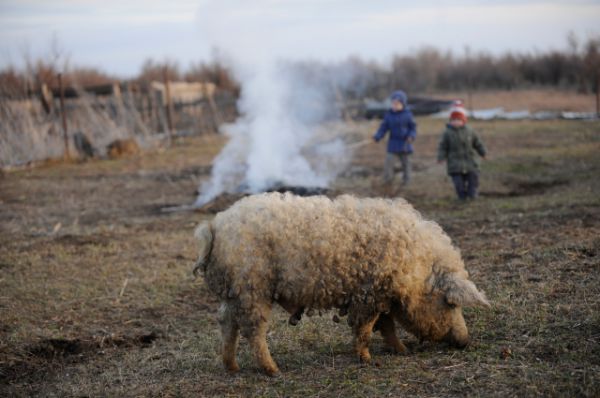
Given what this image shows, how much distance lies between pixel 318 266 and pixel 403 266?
29.5 inches

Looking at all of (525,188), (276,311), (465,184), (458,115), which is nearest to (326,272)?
(276,311)

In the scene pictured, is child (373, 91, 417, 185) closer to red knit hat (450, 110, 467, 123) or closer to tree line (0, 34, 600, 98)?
red knit hat (450, 110, 467, 123)

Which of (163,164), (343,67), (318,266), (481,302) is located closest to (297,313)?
(318,266)

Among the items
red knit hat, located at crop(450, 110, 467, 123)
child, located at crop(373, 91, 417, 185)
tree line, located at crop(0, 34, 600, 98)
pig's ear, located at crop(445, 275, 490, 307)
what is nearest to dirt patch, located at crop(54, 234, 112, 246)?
child, located at crop(373, 91, 417, 185)

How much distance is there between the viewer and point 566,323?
5918 millimetres

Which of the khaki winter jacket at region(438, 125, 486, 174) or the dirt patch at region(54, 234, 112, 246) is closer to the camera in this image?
the dirt patch at region(54, 234, 112, 246)

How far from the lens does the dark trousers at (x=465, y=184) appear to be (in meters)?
13.2

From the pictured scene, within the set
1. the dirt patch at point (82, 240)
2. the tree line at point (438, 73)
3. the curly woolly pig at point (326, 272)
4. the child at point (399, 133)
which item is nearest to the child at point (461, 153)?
the child at point (399, 133)

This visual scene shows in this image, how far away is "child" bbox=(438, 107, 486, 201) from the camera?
43.1ft

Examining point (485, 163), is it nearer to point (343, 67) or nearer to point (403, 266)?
point (403, 266)

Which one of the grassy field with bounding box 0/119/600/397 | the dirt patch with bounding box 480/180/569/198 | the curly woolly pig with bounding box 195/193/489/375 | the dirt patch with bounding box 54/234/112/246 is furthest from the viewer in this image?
the dirt patch with bounding box 480/180/569/198

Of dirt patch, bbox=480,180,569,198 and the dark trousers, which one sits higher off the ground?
the dark trousers

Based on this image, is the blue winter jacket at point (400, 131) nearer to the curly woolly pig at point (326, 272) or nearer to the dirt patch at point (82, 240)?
the dirt patch at point (82, 240)

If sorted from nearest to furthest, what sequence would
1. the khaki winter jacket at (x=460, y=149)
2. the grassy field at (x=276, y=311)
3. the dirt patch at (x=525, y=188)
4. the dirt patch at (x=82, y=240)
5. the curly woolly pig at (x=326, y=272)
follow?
1. the grassy field at (x=276, y=311)
2. the curly woolly pig at (x=326, y=272)
3. the dirt patch at (x=82, y=240)
4. the khaki winter jacket at (x=460, y=149)
5. the dirt patch at (x=525, y=188)
